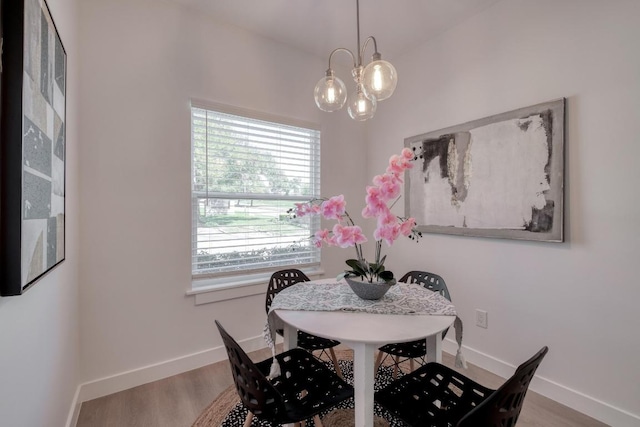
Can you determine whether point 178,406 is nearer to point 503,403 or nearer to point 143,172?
point 143,172

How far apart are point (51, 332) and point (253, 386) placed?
95cm

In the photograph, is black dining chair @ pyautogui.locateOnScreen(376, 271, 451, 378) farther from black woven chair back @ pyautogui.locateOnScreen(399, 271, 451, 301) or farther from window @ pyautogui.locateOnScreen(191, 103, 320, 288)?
window @ pyautogui.locateOnScreen(191, 103, 320, 288)

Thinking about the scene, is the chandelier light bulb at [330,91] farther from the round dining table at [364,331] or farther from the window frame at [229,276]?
the round dining table at [364,331]

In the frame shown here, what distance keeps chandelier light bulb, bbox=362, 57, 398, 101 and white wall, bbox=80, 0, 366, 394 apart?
1379 mm

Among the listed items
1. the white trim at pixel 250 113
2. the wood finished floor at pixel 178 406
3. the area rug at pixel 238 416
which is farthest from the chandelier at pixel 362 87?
the wood finished floor at pixel 178 406

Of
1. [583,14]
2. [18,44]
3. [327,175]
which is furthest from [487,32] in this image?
[18,44]

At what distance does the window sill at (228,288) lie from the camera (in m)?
2.34

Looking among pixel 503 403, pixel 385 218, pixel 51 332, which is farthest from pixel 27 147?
pixel 503 403

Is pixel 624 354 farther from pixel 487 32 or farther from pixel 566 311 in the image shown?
pixel 487 32

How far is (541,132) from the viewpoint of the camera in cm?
194

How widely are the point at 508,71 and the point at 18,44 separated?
2.60 meters

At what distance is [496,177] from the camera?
2176 mm

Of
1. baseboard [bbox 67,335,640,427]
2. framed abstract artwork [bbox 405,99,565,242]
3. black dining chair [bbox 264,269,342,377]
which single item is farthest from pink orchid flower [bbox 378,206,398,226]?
baseboard [bbox 67,335,640,427]

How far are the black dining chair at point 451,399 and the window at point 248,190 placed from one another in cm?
164
